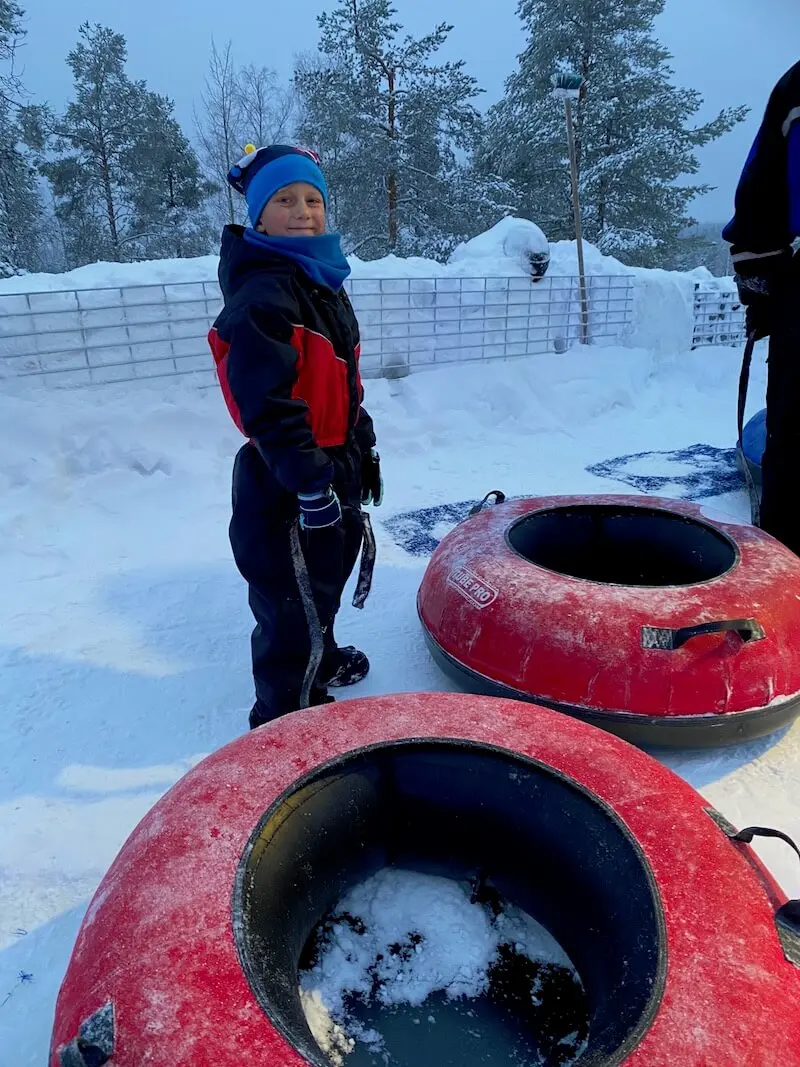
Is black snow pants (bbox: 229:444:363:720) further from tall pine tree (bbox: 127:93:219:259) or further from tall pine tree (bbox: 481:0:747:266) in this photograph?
tall pine tree (bbox: 127:93:219:259)

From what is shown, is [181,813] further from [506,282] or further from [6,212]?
[6,212]

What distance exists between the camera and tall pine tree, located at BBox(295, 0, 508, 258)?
16.2 metres

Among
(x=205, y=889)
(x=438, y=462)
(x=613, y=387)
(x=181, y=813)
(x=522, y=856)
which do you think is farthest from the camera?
(x=613, y=387)

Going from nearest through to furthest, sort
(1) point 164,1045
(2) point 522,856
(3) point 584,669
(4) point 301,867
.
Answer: (1) point 164,1045 → (4) point 301,867 → (2) point 522,856 → (3) point 584,669

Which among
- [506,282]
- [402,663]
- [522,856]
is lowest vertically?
[402,663]

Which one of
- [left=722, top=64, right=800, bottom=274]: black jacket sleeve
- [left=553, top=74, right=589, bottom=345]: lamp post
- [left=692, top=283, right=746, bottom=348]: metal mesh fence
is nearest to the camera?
[left=722, top=64, right=800, bottom=274]: black jacket sleeve

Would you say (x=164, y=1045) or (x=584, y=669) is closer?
(x=164, y=1045)

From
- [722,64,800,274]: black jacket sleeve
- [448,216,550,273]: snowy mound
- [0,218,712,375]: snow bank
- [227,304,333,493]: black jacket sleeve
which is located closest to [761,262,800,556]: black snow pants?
[722,64,800,274]: black jacket sleeve

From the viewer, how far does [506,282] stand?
8.73 metres

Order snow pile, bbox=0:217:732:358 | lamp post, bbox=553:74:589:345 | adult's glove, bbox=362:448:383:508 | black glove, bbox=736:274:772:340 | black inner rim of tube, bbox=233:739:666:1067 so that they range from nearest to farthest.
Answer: black inner rim of tube, bbox=233:739:666:1067
adult's glove, bbox=362:448:383:508
black glove, bbox=736:274:772:340
snow pile, bbox=0:217:732:358
lamp post, bbox=553:74:589:345

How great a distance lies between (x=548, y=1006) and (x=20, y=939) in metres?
1.31

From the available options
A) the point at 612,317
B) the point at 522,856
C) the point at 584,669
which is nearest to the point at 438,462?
the point at 584,669

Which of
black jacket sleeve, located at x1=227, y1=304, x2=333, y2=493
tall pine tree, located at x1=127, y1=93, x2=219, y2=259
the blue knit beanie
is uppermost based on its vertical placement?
tall pine tree, located at x1=127, y1=93, x2=219, y2=259

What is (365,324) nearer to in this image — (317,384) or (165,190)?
(317,384)
